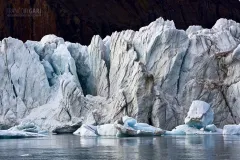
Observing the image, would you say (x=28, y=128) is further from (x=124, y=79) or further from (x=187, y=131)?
(x=187, y=131)

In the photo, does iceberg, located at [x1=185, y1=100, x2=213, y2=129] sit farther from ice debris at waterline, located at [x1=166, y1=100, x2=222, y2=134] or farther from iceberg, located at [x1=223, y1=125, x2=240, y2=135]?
iceberg, located at [x1=223, y1=125, x2=240, y2=135]

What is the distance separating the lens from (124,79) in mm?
41625

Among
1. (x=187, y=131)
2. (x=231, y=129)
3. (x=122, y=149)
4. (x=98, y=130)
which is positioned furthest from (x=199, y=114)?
(x=122, y=149)

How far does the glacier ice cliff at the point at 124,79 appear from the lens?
130ft

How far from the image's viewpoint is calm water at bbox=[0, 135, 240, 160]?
2497 centimetres

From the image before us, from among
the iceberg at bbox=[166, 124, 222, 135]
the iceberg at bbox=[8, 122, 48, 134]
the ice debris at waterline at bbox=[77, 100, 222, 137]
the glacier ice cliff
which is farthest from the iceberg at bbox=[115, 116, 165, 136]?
the iceberg at bbox=[8, 122, 48, 134]

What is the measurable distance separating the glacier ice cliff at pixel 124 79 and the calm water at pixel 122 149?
6.32 metres

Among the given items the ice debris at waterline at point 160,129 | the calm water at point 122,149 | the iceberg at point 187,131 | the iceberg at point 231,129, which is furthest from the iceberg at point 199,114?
the calm water at point 122,149

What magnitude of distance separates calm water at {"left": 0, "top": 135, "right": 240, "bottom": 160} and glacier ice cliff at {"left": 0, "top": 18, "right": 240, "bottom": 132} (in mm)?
6316

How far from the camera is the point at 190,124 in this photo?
38.6m

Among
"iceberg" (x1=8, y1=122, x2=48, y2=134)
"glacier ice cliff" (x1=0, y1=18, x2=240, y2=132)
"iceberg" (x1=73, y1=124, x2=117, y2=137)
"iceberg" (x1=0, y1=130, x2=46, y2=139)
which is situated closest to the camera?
"iceberg" (x1=0, y1=130, x2=46, y2=139)

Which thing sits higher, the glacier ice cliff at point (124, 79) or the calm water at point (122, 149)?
the glacier ice cliff at point (124, 79)

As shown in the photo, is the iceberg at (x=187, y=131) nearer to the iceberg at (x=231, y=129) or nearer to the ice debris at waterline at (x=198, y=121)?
the ice debris at waterline at (x=198, y=121)

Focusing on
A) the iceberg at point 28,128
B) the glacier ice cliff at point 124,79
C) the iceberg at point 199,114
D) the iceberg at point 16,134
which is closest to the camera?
the iceberg at point 16,134
